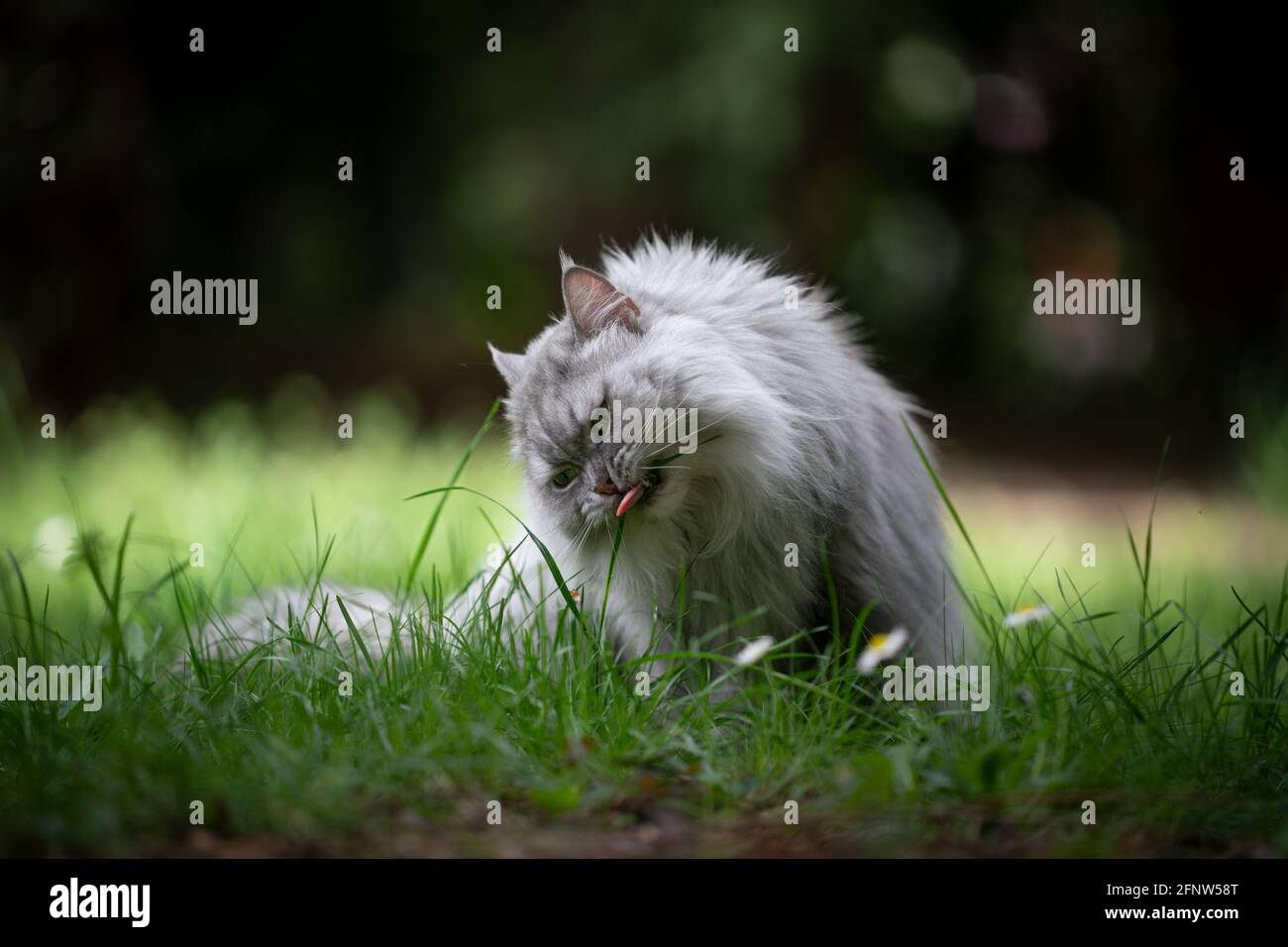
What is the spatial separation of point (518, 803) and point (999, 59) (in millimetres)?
7615

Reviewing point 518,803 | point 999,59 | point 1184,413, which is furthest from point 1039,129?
point 518,803

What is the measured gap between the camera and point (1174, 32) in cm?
771

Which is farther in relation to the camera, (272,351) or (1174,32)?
(272,351)

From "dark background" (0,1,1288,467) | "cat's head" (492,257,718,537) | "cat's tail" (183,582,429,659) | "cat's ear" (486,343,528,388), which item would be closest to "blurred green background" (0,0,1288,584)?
"dark background" (0,1,1288,467)

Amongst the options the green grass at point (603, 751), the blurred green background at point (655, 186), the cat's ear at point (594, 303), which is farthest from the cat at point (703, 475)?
the blurred green background at point (655, 186)

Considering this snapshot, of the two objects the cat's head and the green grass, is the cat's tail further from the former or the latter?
the cat's head

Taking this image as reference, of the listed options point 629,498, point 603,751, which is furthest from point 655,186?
point 603,751

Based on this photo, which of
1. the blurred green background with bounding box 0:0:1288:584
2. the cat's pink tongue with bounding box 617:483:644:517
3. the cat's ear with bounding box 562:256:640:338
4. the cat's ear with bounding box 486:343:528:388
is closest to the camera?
the cat's pink tongue with bounding box 617:483:644:517

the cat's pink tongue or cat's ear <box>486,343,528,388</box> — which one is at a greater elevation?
cat's ear <box>486,343,528,388</box>

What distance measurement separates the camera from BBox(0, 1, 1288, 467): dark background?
802cm

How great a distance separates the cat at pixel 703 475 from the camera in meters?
3.05

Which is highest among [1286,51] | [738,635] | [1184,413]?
[1286,51]

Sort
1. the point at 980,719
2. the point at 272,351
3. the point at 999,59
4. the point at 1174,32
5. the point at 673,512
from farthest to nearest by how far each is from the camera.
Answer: the point at 272,351, the point at 999,59, the point at 1174,32, the point at 673,512, the point at 980,719

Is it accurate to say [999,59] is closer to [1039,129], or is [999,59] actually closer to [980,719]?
[1039,129]
